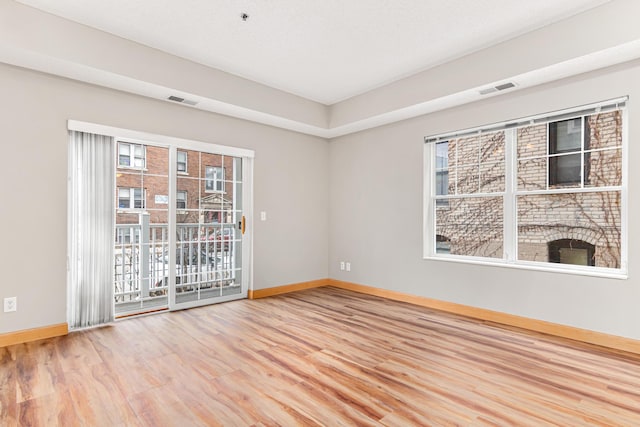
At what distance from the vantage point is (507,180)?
3.81m

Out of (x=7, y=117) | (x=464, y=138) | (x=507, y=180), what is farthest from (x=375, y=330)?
(x=7, y=117)

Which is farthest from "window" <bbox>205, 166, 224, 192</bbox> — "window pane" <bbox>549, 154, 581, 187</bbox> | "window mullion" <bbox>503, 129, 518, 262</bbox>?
"window pane" <bbox>549, 154, 581, 187</bbox>

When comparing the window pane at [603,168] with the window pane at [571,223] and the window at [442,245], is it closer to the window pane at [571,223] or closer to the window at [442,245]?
the window pane at [571,223]

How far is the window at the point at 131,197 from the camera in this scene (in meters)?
4.34

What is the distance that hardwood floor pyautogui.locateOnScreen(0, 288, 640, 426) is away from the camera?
198 cm

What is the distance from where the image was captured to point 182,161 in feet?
14.0

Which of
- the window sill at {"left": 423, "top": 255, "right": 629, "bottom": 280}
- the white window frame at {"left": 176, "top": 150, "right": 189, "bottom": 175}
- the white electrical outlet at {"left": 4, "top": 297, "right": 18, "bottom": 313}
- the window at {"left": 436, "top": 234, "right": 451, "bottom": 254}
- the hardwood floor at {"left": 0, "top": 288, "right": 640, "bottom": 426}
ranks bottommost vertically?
the hardwood floor at {"left": 0, "top": 288, "right": 640, "bottom": 426}

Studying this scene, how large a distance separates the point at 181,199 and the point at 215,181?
1.74 feet

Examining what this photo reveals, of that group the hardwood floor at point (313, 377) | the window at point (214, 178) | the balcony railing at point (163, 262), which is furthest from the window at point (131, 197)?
the hardwood floor at point (313, 377)

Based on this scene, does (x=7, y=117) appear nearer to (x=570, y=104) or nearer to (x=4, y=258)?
(x=4, y=258)

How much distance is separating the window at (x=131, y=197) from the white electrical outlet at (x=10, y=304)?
1562 mm

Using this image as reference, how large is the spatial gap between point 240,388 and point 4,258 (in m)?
2.58

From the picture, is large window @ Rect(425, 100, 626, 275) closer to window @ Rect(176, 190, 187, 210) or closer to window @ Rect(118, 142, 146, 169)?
window @ Rect(176, 190, 187, 210)

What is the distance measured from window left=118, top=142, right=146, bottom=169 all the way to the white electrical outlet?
6.43 ft
